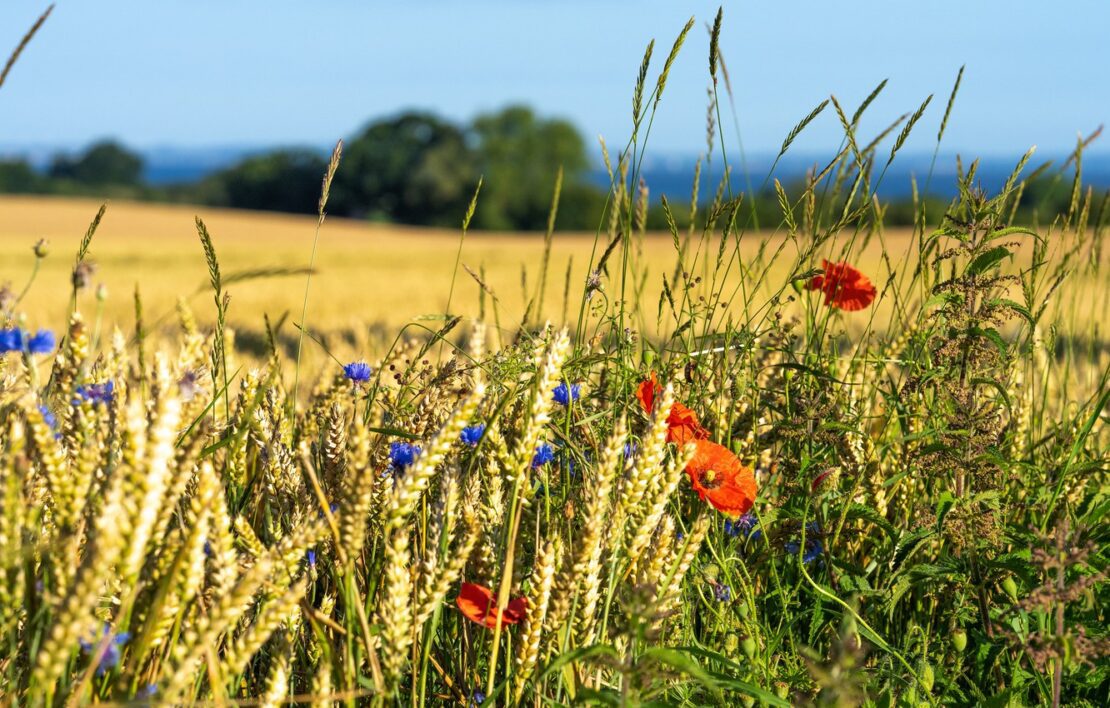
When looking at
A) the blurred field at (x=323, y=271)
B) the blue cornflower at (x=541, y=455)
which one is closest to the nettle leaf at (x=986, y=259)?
the blurred field at (x=323, y=271)

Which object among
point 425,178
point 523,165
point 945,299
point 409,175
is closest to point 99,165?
point 409,175

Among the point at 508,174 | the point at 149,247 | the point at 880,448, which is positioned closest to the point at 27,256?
the point at 149,247

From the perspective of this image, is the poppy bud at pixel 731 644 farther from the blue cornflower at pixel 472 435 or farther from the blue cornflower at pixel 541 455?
the blue cornflower at pixel 472 435

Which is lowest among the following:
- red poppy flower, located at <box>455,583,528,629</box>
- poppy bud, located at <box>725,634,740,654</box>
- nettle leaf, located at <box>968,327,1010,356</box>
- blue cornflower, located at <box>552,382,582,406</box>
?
poppy bud, located at <box>725,634,740,654</box>

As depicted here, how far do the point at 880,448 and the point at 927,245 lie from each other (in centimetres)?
42

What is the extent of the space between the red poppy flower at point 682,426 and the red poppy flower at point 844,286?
15.4 inches

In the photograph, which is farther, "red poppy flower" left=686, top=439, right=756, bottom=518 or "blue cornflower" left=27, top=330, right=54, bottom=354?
"red poppy flower" left=686, top=439, right=756, bottom=518

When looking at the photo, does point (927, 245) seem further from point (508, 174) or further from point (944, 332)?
point (508, 174)

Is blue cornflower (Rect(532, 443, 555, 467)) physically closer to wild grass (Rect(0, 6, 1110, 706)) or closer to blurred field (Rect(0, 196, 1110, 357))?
wild grass (Rect(0, 6, 1110, 706))

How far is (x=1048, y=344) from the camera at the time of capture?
2301mm

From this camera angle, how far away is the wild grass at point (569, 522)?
1.20 metres

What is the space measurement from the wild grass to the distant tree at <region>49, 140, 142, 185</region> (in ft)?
282

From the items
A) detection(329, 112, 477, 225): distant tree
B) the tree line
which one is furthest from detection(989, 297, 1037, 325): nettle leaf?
detection(329, 112, 477, 225): distant tree

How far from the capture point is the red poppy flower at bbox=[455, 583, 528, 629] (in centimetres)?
144
